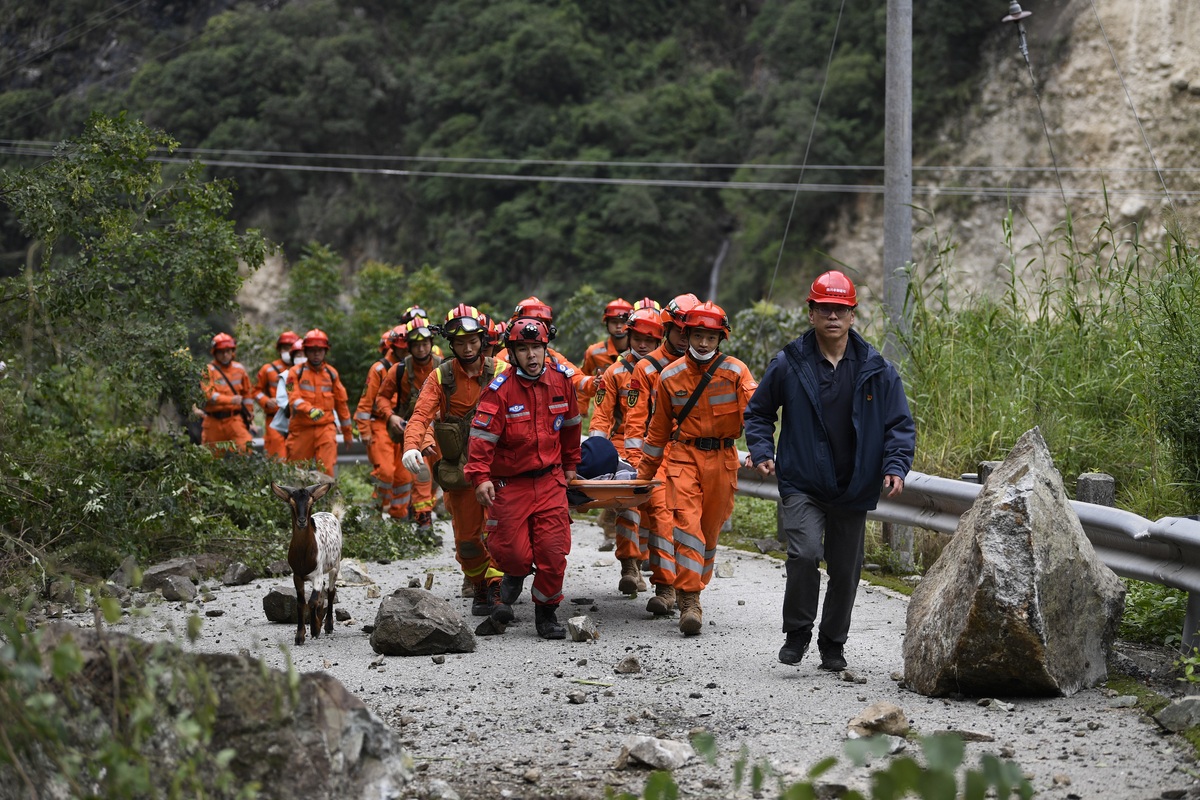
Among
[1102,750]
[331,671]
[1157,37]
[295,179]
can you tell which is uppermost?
[1157,37]

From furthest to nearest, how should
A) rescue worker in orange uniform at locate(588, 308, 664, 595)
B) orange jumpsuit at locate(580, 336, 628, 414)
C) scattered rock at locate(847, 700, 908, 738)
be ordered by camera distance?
1. orange jumpsuit at locate(580, 336, 628, 414)
2. rescue worker in orange uniform at locate(588, 308, 664, 595)
3. scattered rock at locate(847, 700, 908, 738)

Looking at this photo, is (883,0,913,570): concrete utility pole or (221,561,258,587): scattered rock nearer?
(221,561,258,587): scattered rock

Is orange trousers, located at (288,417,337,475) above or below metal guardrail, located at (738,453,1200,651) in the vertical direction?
below

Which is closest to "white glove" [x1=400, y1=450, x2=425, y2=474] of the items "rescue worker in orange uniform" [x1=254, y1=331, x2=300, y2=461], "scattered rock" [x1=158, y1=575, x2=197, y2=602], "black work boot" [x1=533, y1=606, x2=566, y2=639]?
"black work boot" [x1=533, y1=606, x2=566, y2=639]

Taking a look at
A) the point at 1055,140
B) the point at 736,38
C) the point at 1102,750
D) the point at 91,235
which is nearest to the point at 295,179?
the point at 736,38

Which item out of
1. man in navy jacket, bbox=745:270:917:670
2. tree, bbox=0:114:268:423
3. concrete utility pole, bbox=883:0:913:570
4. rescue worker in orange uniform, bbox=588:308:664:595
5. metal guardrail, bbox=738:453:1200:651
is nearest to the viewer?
metal guardrail, bbox=738:453:1200:651

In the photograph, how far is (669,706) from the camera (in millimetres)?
6508

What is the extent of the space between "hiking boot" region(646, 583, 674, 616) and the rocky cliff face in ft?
96.3

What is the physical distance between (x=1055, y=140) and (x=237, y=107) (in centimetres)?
3498

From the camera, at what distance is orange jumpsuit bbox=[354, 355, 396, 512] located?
14797mm

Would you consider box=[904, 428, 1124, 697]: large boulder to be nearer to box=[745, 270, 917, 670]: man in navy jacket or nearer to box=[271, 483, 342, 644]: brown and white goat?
box=[745, 270, 917, 670]: man in navy jacket

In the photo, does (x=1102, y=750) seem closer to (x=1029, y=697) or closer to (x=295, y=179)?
(x=1029, y=697)

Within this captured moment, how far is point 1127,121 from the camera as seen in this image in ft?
131

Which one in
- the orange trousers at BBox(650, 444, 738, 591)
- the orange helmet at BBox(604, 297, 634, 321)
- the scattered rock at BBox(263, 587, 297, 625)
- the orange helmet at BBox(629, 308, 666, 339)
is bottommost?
the scattered rock at BBox(263, 587, 297, 625)
